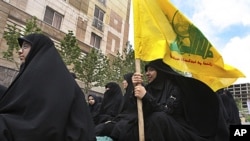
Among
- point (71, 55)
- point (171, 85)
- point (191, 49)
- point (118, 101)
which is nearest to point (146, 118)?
point (171, 85)

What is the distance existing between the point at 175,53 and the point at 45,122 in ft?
4.95

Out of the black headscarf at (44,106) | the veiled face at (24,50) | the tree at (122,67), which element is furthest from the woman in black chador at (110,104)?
the tree at (122,67)

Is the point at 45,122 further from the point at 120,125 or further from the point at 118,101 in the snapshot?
the point at 118,101

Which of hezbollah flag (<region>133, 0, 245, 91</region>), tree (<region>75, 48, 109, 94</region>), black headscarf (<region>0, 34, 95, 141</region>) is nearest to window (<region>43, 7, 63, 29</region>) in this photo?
tree (<region>75, 48, 109, 94</region>)

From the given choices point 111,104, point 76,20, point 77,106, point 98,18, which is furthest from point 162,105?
point 98,18

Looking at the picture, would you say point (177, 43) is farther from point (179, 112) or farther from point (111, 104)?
point (111, 104)

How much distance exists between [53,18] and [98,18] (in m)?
4.19

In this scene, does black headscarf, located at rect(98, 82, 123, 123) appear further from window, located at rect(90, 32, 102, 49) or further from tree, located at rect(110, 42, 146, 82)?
window, located at rect(90, 32, 102, 49)

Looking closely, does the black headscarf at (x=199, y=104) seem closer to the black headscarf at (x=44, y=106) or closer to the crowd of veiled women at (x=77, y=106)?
the crowd of veiled women at (x=77, y=106)

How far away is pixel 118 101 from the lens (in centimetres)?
551

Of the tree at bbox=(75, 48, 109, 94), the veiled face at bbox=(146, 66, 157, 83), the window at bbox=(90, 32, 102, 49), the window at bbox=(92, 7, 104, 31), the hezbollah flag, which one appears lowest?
the veiled face at bbox=(146, 66, 157, 83)

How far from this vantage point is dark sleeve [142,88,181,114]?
256cm

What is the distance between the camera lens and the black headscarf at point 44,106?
5.71 feet

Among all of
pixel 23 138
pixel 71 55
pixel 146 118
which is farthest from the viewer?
pixel 71 55
